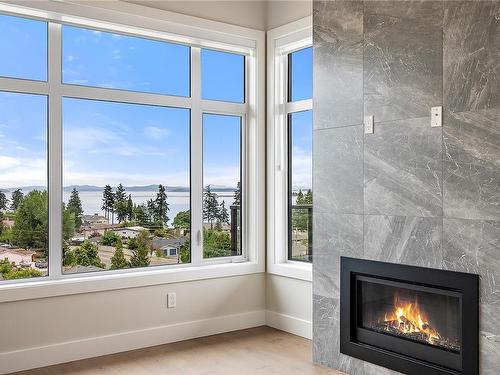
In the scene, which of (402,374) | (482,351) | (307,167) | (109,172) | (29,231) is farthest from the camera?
(307,167)

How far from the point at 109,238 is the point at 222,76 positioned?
1.71m

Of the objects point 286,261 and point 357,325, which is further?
point 286,261

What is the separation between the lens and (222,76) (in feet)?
15.5

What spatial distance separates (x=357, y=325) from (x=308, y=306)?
89cm

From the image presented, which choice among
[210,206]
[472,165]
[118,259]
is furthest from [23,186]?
[472,165]

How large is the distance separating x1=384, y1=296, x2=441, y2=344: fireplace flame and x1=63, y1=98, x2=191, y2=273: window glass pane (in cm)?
188

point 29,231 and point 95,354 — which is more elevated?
point 29,231

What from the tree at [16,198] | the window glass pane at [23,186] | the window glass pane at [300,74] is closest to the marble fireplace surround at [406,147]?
the window glass pane at [300,74]

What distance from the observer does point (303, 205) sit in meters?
4.60

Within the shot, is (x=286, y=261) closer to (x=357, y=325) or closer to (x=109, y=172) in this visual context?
(x=357, y=325)

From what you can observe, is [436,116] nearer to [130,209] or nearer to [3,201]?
[130,209]

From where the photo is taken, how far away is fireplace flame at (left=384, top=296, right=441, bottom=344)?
310 centimetres

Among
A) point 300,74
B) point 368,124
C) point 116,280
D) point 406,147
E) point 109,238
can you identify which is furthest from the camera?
point 300,74

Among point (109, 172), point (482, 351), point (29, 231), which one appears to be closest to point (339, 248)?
point (482, 351)
